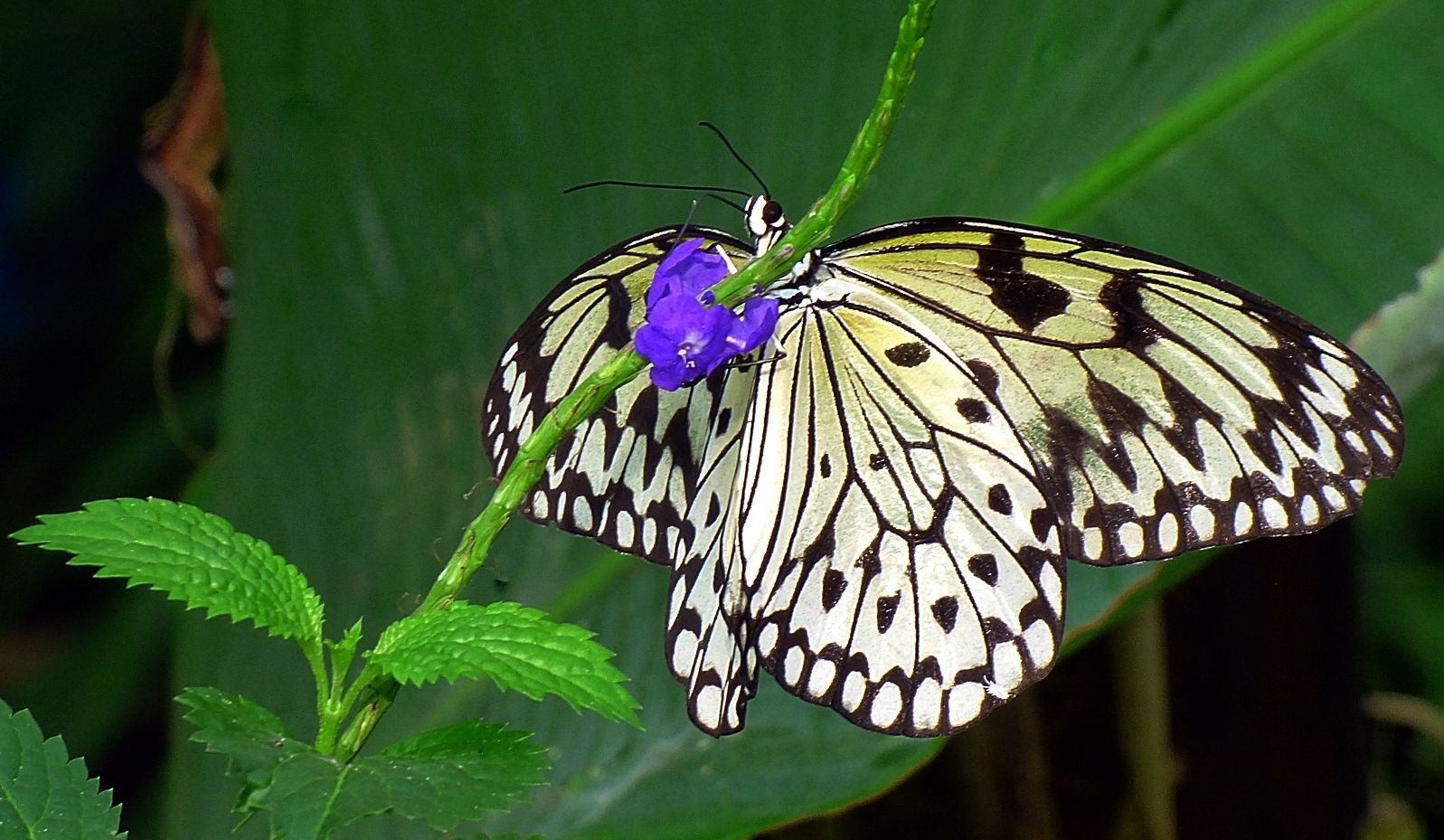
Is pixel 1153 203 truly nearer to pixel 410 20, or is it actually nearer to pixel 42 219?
pixel 410 20

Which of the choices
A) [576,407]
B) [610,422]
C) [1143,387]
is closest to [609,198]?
[610,422]

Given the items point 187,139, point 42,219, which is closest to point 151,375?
point 42,219

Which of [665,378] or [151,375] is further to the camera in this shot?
[151,375]

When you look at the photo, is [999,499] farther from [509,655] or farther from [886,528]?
[509,655]

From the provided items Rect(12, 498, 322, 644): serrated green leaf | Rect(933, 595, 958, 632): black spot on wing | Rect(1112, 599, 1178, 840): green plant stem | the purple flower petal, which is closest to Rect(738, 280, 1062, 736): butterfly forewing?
Rect(933, 595, 958, 632): black spot on wing

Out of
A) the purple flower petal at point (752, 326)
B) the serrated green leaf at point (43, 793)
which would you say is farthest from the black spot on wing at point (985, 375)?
the serrated green leaf at point (43, 793)
